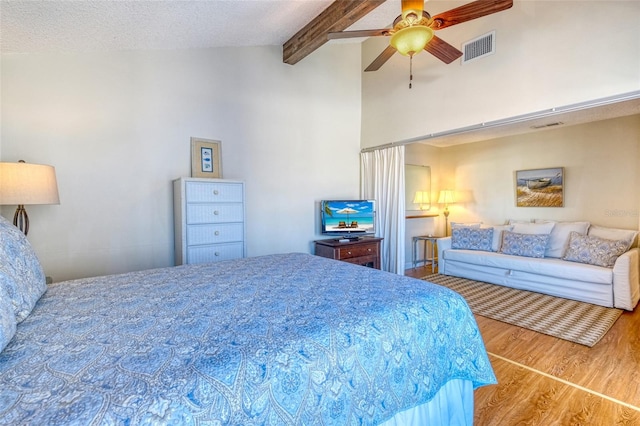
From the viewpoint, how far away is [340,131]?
15.0 feet

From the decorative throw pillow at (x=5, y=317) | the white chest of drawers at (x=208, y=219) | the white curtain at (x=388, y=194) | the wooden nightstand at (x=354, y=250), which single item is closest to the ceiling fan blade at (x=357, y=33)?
the white chest of drawers at (x=208, y=219)

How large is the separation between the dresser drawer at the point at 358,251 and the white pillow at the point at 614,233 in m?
2.81

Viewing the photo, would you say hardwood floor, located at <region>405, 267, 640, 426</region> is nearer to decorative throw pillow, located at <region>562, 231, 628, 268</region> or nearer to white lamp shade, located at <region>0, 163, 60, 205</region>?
decorative throw pillow, located at <region>562, 231, 628, 268</region>

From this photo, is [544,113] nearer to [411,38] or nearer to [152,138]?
[411,38]

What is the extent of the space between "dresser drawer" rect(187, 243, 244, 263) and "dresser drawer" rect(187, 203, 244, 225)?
0.26 metres

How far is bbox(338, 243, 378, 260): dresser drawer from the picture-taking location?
389 centimetres

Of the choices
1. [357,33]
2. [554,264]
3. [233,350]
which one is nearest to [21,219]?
[233,350]

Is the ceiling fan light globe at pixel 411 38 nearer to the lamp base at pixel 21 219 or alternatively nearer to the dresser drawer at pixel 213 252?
the dresser drawer at pixel 213 252

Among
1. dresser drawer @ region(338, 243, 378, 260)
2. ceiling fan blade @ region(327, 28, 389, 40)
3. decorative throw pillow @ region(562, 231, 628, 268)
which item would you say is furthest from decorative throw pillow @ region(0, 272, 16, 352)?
decorative throw pillow @ region(562, 231, 628, 268)

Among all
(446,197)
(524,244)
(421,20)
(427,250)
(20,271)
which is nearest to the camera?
(20,271)

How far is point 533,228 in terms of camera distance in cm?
430

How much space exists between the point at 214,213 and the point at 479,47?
11.3 ft

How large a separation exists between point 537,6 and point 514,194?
114 inches

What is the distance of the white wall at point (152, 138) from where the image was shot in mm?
2521
